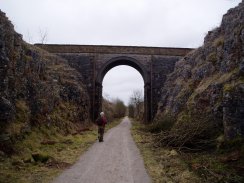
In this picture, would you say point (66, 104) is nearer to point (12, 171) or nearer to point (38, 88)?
point (38, 88)

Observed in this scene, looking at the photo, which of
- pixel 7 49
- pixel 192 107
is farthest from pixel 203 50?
pixel 7 49

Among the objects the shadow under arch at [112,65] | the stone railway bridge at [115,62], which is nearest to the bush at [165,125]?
the shadow under arch at [112,65]

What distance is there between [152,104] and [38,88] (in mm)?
18506

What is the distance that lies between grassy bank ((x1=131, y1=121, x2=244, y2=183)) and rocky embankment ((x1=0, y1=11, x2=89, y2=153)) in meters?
5.51

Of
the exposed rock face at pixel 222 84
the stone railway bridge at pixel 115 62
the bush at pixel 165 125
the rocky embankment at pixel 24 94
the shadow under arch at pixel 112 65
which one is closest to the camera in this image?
the rocky embankment at pixel 24 94

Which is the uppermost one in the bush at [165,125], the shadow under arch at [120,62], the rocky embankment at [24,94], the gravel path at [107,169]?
the shadow under arch at [120,62]

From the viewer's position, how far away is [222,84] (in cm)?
1403

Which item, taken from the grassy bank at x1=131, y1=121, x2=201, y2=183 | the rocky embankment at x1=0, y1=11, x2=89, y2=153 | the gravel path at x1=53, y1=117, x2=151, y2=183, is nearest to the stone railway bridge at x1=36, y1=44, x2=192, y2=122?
the rocky embankment at x1=0, y1=11, x2=89, y2=153

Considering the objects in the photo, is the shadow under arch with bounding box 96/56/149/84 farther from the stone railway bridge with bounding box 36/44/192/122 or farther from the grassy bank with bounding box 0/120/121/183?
the grassy bank with bounding box 0/120/121/183

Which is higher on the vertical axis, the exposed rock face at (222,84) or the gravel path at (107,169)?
the exposed rock face at (222,84)

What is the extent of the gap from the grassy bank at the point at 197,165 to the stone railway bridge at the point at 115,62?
19819mm

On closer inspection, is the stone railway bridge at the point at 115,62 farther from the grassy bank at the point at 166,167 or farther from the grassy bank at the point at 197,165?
the grassy bank at the point at 197,165

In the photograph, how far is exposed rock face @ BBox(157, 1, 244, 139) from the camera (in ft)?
37.7

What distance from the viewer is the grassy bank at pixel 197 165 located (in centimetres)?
779
